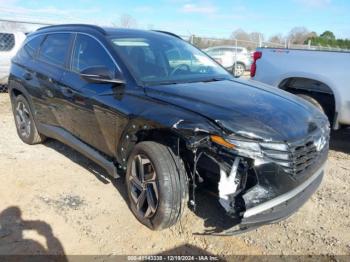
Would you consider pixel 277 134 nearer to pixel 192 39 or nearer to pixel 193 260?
pixel 193 260

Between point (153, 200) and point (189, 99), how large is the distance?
0.93 m

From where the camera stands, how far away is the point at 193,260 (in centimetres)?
287

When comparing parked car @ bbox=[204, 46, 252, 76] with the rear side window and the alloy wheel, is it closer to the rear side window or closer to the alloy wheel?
the rear side window

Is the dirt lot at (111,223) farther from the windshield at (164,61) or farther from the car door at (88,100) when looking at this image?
the windshield at (164,61)

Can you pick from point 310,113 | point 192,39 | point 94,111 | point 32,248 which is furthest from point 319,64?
point 192,39

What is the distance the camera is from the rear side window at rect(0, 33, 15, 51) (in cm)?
982

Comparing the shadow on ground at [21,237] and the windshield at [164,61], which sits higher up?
the windshield at [164,61]

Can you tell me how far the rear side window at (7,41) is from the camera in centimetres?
982

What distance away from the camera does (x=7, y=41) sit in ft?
32.5

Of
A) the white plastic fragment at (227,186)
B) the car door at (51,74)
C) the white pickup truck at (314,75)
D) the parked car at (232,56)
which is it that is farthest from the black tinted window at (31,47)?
the parked car at (232,56)

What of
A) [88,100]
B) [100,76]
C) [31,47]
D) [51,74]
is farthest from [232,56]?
[100,76]

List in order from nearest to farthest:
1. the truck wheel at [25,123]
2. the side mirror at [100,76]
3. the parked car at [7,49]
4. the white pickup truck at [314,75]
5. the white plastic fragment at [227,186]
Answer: the white plastic fragment at [227,186]
the side mirror at [100,76]
the white pickup truck at [314,75]
the truck wheel at [25,123]
the parked car at [7,49]

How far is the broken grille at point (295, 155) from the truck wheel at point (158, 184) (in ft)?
2.43

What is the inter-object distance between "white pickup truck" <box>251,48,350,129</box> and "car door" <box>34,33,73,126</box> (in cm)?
308
